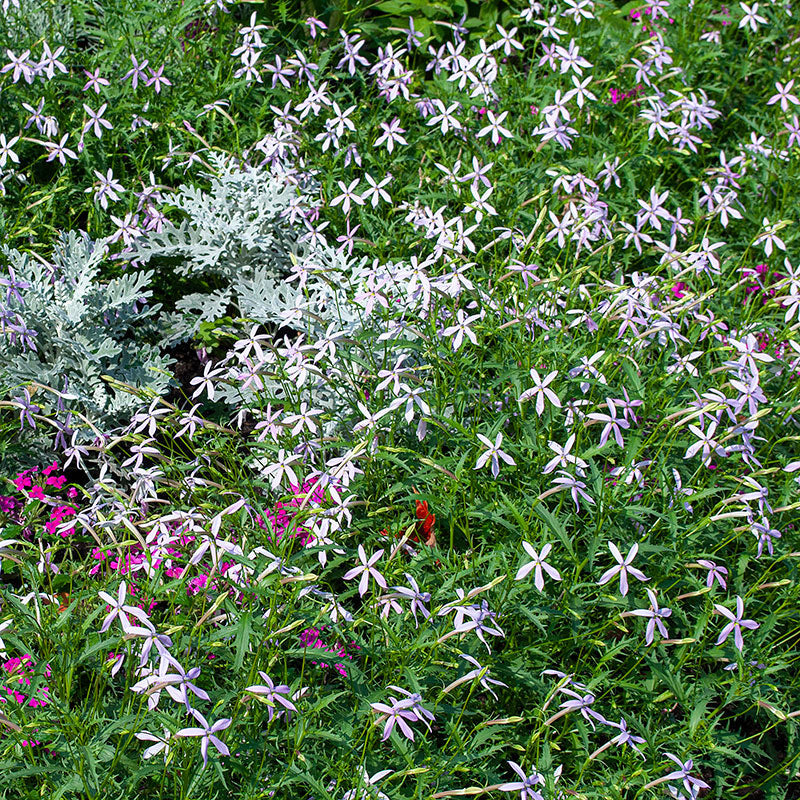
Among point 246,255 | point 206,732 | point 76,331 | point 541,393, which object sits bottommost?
point 76,331

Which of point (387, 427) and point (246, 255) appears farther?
point (246, 255)

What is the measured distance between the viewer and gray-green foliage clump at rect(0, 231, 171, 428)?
10.3 feet

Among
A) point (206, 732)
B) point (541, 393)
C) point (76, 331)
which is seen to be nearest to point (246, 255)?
point (76, 331)

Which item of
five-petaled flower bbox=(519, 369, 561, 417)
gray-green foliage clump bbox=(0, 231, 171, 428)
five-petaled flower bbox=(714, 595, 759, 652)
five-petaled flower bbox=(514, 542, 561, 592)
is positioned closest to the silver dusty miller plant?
gray-green foliage clump bbox=(0, 231, 171, 428)

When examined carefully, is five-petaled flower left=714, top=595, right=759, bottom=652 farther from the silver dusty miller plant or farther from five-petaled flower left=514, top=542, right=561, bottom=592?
the silver dusty miller plant

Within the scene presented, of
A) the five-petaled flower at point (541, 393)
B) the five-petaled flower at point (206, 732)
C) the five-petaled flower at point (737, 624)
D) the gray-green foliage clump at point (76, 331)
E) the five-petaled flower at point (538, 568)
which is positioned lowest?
the gray-green foliage clump at point (76, 331)

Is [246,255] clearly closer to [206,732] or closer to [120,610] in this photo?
[120,610]

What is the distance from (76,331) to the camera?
10.9ft

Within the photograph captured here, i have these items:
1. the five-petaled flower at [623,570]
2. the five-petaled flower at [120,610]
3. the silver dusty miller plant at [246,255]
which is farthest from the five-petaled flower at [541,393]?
the five-petaled flower at [120,610]

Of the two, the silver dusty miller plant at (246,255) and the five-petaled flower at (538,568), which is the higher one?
the five-petaled flower at (538,568)

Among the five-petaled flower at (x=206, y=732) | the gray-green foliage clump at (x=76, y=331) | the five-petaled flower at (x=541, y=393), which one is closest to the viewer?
the five-petaled flower at (x=206, y=732)

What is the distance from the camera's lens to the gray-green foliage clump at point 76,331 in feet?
10.3

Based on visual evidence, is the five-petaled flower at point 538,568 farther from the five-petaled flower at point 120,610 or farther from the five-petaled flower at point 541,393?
the five-petaled flower at point 120,610

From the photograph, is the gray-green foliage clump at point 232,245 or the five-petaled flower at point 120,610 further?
the gray-green foliage clump at point 232,245
